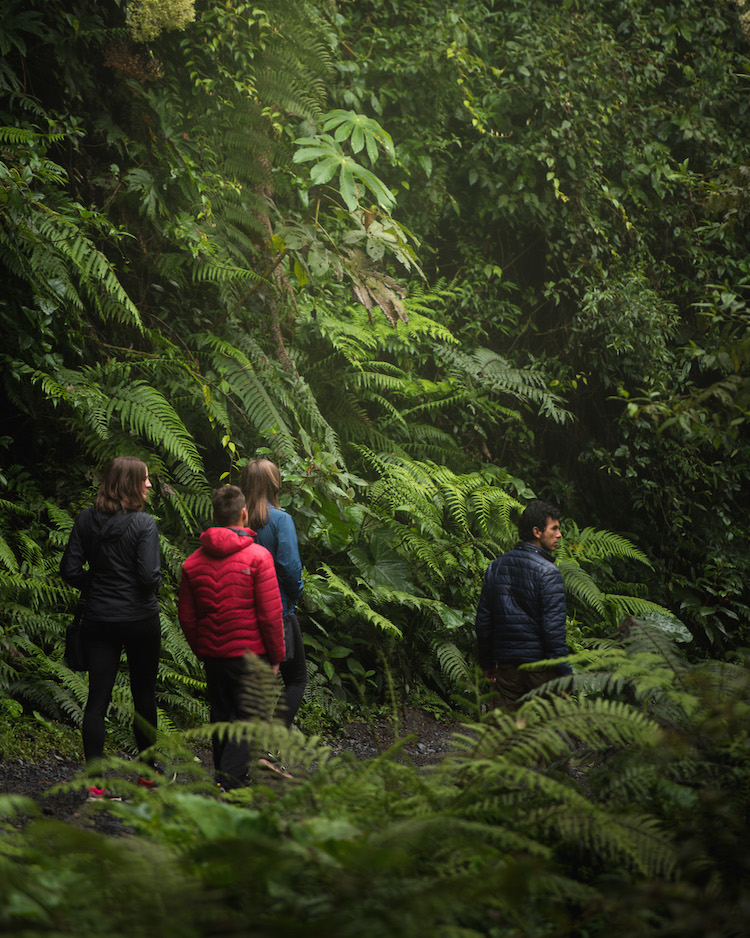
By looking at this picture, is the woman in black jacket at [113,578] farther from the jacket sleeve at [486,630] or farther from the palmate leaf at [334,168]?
the palmate leaf at [334,168]

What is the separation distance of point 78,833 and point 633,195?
10.0 meters

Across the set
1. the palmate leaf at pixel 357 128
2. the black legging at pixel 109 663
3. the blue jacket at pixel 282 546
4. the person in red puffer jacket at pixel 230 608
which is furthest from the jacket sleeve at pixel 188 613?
the palmate leaf at pixel 357 128

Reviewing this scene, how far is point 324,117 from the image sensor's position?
6.99 meters

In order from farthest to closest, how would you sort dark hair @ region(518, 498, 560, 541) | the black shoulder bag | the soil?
dark hair @ region(518, 498, 560, 541), the black shoulder bag, the soil

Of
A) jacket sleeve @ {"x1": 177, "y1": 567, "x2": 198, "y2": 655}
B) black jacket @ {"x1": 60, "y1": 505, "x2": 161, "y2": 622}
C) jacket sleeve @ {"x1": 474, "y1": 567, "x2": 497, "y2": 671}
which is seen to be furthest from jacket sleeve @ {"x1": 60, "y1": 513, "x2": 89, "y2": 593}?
jacket sleeve @ {"x1": 474, "y1": 567, "x2": 497, "y2": 671}

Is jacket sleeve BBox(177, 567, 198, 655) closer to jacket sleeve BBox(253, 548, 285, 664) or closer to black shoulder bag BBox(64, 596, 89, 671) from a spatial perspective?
jacket sleeve BBox(253, 548, 285, 664)

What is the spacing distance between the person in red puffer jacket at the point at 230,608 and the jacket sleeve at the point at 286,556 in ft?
1.14

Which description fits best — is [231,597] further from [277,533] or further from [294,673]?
[294,673]

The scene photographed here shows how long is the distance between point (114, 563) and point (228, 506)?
68 centimetres

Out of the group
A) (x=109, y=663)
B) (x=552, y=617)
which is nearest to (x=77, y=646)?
(x=109, y=663)

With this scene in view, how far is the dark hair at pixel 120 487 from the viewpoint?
4.07 m

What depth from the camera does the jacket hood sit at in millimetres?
3867

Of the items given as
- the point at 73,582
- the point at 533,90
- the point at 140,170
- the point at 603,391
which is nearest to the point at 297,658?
the point at 73,582

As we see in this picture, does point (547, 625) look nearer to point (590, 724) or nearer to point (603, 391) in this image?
point (590, 724)
